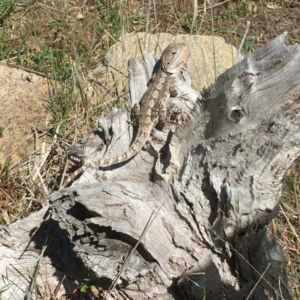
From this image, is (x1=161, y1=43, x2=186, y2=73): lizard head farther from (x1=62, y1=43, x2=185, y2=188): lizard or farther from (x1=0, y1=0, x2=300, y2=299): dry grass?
(x1=0, y1=0, x2=300, y2=299): dry grass

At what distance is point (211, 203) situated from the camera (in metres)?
3.03

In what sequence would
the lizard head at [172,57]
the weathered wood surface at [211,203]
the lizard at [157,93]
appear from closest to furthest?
the weathered wood surface at [211,203], the lizard at [157,93], the lizard head at [172,57]

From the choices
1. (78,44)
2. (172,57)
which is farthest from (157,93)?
(78,44)

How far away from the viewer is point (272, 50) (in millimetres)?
2666

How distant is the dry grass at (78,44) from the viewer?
4.13 metres

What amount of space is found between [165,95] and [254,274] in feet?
7.87

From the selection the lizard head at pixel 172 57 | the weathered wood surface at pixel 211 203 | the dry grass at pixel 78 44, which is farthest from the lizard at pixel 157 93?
the weathered wood surface at pixel 211 203

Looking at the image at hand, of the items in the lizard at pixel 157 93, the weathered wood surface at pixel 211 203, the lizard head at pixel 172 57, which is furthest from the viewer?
the lizard head at pixel 172 57

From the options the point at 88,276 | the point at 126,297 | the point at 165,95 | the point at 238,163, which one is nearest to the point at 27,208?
the point at 88,276

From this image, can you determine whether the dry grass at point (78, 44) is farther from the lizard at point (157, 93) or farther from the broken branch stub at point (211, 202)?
the broken branch stub at point (211, 202)

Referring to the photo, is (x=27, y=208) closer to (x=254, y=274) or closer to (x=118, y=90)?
(x=118, y=90)

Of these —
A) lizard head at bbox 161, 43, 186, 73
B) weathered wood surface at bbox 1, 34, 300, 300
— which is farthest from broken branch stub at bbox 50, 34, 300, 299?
lizard head at bbox 161, 43, 186, 73

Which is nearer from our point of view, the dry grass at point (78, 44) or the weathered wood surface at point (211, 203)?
the weathered wood surface at point (211, 203)

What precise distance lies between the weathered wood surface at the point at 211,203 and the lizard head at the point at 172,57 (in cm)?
169
